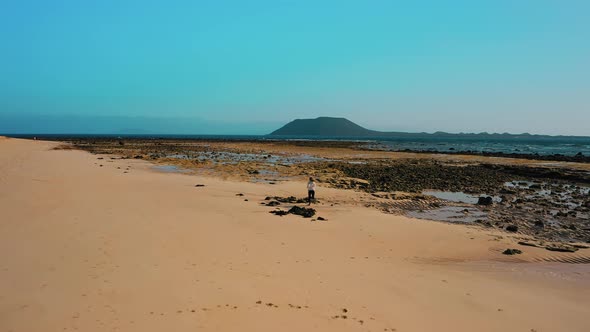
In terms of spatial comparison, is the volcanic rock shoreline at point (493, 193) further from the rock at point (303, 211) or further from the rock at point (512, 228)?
the rock at point (303, 211)

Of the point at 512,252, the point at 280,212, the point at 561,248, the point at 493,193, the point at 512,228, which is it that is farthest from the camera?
the point at 493,193

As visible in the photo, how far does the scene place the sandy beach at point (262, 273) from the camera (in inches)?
230

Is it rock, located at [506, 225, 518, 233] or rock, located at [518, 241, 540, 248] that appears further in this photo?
rock, located at [506, 225, 518, 233]

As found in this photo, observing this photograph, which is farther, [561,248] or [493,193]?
[493,193]

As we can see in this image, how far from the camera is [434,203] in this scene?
17.4 meters

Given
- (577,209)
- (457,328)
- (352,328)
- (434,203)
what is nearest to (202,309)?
(352,328)

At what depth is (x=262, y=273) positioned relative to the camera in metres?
7.72

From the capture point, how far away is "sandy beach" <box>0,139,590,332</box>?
584 centimetres

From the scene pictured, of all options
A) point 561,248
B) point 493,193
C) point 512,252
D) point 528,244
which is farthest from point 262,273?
point 493,193

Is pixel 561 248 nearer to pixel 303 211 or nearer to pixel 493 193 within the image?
pixel 303 211

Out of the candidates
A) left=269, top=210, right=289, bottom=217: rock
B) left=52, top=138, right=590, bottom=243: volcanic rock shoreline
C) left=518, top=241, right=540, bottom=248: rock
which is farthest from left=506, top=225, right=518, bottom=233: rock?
left=269, top=210, right=289, bottom=217: rock

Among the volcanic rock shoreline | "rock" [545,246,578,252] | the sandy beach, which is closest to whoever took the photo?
the sandy beach

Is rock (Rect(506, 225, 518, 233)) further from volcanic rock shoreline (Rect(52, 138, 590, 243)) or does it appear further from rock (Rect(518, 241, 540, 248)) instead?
rock (Rect(518, 241, 540, 248))

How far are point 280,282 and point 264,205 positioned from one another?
7938 millimetres
